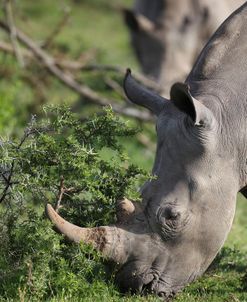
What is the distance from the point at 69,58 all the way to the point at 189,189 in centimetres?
726

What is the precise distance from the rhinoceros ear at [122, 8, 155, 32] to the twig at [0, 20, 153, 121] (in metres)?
1.80

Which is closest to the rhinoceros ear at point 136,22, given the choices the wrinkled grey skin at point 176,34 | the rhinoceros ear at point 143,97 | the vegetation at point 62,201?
the wrinkled grey skin at point 176,34

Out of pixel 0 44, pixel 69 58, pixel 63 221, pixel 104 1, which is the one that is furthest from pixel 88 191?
pixel 104 1

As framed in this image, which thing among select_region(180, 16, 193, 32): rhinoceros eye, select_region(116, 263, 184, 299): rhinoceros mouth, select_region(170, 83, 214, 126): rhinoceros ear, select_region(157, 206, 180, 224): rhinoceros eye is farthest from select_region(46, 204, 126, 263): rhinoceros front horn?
select_region(180, 16, 193, 32): rhinoceros eye

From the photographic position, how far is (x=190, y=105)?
20.7ft

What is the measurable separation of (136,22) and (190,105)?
849 centimetres

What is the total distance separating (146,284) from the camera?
6449 millimetres

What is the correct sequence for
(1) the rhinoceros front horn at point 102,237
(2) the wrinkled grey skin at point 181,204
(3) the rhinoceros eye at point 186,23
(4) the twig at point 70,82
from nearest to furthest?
1. (1) the rhinoceros front horn at point 102,237
2. (2) the wrinkled grey skin at point 181,204
3. (4) the twig at point 70,82
4. (3) the rhinoceros eye at point 186,23

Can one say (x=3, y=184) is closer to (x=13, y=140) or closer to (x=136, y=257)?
(x=13, y=140)

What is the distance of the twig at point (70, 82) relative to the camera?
12320mm

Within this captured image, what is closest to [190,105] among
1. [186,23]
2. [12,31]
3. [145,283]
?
[145,283]

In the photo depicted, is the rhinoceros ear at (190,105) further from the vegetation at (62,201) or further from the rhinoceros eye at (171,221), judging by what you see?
the rhinoceros eye at (171,221)

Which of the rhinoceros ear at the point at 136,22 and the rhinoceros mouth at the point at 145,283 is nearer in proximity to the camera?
the rhinoceros mouth at the point at 145,283

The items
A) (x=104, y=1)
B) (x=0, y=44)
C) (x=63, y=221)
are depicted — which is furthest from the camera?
(x=104, y=1)
